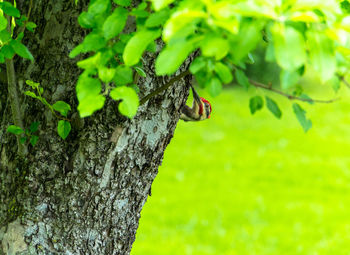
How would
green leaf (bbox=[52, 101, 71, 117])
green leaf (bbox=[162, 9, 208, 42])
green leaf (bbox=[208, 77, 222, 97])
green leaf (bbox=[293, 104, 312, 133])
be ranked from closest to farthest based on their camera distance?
green leaf (bbox=[162, 9, 208, 42]) < green leaf (bbox=[208, 77, 222, 97]) < green leaf (bbox=[293, 104, 312, 133]) < green leaf (bbox=[52, 101, 71, 117])

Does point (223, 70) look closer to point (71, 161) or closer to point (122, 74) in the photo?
point (122, 74)

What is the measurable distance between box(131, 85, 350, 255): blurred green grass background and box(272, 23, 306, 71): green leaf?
4.22 metres

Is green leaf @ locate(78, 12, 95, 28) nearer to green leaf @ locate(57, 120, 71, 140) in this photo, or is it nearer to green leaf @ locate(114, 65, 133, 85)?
green leaf @ locate(114, 65, 133, 85)

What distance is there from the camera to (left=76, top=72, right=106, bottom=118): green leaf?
1.10 meters

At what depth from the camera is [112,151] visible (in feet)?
5.98

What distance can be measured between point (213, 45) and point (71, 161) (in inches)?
41.8

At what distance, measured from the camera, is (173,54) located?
953mm

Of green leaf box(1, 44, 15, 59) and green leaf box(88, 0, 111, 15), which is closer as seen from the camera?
green leaf box(88, 0, 111, 15)

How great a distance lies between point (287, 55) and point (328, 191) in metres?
6.21

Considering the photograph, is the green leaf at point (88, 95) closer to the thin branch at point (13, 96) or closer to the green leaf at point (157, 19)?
the green leaf at point (157, 19)

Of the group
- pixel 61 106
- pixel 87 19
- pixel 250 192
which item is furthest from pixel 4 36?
pixel 250 192

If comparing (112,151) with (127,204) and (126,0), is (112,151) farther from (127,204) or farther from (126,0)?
(126,0)

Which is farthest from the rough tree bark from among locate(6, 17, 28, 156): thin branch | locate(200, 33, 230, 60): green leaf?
locate(200, 33, 230, 60): green leaf

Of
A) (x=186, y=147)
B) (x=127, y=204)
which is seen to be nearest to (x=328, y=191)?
(x=186, y=147)
